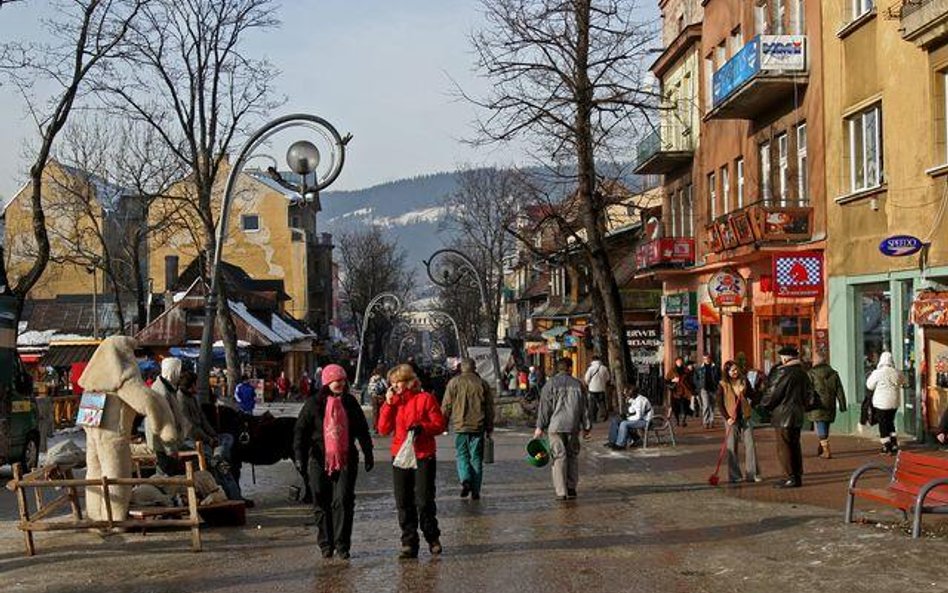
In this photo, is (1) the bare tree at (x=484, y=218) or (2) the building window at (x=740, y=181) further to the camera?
(1) the bare tree at (x=484, y=218)

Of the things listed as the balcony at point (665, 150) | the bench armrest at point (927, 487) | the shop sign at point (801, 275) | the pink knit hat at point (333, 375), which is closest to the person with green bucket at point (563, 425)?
the pink knit hat at point (333, 375)

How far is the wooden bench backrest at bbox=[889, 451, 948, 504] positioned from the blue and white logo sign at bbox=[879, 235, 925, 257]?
30.8 feet

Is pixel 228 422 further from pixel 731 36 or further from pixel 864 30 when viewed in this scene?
pixel 731 36

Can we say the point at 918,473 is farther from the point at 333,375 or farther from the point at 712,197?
the point at 712,197

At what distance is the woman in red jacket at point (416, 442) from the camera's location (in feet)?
36.7

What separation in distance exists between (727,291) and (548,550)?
20.0 metres

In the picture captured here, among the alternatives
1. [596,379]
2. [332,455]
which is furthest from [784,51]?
[332,455]

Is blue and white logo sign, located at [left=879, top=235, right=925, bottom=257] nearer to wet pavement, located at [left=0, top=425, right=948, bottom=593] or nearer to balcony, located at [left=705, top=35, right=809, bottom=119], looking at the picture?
wet pavement, located at [left=0, top=425, right=948, bottom=593]

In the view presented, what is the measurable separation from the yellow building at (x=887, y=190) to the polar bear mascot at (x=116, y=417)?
41.1 feet

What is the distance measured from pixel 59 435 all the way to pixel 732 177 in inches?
699

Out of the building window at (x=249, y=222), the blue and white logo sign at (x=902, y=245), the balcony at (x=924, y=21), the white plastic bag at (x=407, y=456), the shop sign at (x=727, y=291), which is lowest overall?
the white plastic bag at (x=407, y=456)

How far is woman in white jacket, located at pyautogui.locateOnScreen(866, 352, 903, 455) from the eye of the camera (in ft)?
65.7

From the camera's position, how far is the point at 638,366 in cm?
4572

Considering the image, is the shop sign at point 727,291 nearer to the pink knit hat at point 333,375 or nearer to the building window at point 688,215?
the building window at point 688,215
